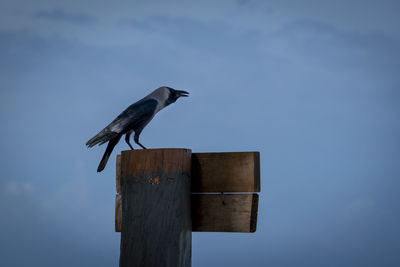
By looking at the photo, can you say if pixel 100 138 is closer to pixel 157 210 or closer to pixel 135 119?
pixel 135 119

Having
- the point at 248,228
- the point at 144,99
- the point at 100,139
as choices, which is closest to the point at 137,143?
the point at 144,99

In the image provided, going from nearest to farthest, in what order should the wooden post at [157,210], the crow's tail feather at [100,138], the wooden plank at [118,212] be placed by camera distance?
the wooden post at [157,210] < the wooden plank at [118,212] < the crow's tail feather at [100,138]

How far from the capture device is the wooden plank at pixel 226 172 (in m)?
2.19

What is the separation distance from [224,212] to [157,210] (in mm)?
335

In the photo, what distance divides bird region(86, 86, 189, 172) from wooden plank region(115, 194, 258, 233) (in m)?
1.12

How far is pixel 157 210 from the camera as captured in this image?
7.14 feet

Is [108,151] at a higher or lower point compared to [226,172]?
higher

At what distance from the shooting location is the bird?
3.18m

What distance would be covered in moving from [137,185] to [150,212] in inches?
5.9

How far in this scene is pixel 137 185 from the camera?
7.29 ft

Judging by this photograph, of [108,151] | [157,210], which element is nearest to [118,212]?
[157,210]

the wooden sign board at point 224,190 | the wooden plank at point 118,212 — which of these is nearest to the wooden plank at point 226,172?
the wooden sign board at point 224,190

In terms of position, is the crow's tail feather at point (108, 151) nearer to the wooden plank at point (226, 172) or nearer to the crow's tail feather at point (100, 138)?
the crow's tail feather at point (100, 138)

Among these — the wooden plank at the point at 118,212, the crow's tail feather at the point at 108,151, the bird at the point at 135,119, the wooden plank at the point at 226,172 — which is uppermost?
the bird at the point at 135,119
